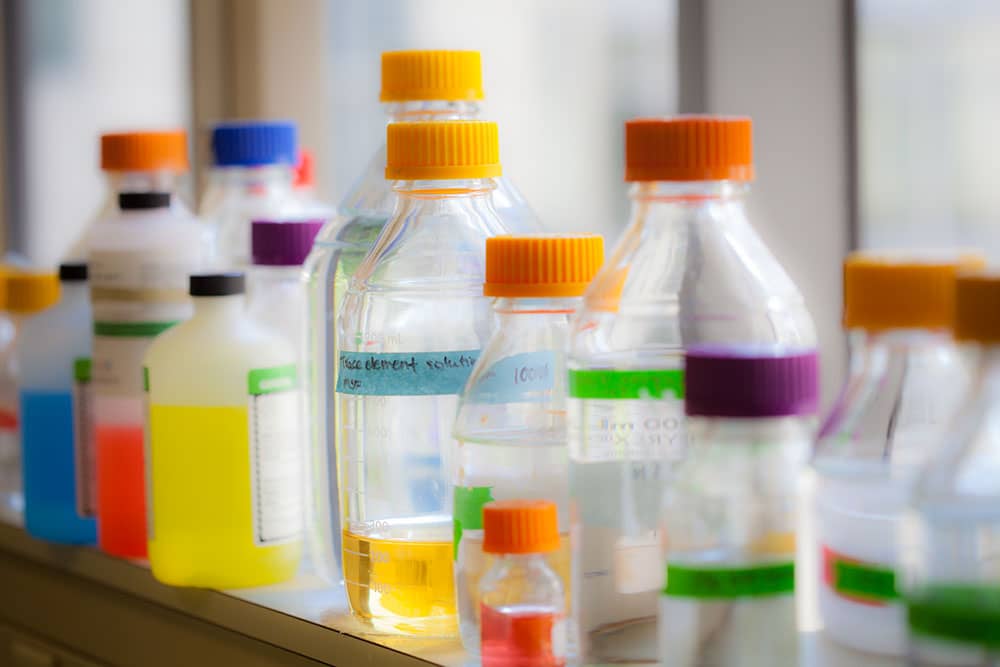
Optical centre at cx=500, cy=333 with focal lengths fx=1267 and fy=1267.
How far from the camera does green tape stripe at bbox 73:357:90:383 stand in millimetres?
1221

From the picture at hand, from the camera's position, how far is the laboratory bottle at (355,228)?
3.12 ft

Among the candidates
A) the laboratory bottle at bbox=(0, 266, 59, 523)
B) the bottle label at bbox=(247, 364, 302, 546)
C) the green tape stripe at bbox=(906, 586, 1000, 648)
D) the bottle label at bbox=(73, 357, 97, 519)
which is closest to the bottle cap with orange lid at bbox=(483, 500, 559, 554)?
the green tape stripe at bbox=(906, 586, 1000, 648)

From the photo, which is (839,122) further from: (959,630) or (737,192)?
(959,630)

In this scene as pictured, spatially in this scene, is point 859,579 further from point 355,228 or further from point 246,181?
point 246,181

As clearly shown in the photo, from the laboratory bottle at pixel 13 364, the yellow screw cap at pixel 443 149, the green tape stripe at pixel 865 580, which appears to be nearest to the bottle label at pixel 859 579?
the green tape stripe at pixel 865 580

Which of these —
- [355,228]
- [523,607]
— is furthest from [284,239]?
[523,607]

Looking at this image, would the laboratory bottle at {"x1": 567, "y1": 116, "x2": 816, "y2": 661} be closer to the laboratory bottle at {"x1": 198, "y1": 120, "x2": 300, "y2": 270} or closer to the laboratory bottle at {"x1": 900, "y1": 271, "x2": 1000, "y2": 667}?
the laboratory bottle at {"x1": 900, "y1": 271, "x2": 1000, "y2": 667}

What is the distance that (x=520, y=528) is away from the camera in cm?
76

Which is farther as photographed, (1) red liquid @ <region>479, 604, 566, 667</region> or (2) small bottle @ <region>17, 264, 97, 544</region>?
(2) small bottle @ <region>17, 264, 97, 544</region>

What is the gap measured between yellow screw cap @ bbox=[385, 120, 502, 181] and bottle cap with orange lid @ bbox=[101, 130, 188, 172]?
407 mm

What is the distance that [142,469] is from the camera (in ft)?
3.84

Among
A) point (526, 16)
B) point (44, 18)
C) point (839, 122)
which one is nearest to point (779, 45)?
point (839, 122)

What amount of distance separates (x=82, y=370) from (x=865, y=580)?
791 millimetres

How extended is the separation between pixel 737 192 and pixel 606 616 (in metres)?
Answer: 0.28
